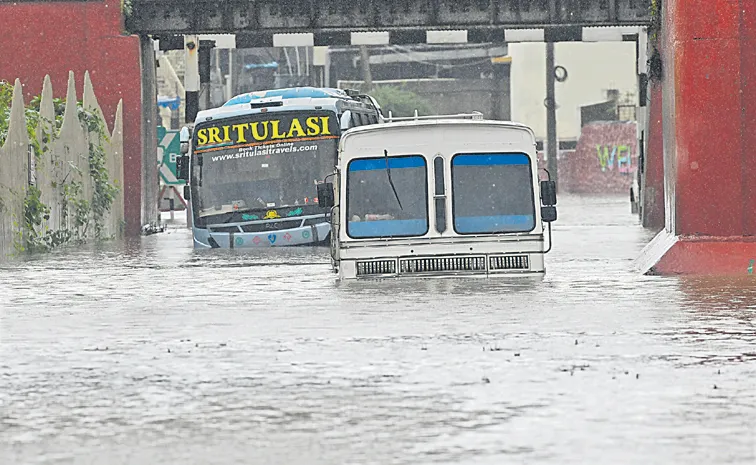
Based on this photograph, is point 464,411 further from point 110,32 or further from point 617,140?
point 617,140

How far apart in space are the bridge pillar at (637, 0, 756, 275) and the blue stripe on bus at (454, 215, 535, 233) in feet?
5.37

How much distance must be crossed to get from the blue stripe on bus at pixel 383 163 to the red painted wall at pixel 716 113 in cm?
284

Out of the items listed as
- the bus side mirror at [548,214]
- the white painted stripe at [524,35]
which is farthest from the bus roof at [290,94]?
the bus side mirror at [548,214]

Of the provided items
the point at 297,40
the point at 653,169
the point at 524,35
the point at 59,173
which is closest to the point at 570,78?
the point at 653,169

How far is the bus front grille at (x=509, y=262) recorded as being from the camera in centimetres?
1948

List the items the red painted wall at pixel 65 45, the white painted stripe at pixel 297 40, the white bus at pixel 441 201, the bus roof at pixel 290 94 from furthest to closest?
the white painted stripe at pixel 297 40 < the red painted wall at pixel 65 45 < the bus roof at pixel 290 94 < the white bus at pixel 441 201

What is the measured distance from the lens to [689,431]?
8.20 metres

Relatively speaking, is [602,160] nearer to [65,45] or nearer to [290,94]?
[65,45]

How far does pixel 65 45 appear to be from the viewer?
38562mm

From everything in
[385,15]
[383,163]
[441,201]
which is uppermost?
[385,15]

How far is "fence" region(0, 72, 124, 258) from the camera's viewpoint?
2669 centimetres

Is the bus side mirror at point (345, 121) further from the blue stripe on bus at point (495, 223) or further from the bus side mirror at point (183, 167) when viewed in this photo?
the blue stripe on bus at point (495, 223)

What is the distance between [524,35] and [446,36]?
5.78ft

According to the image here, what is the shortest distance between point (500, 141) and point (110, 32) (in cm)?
1993
